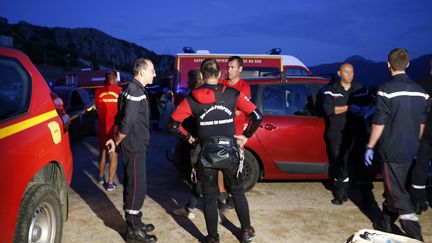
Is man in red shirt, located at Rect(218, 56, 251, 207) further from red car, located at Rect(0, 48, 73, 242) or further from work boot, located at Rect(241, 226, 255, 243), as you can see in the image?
red car, located at Rect(0, 48, 73, 242)

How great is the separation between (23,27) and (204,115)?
98.6 m

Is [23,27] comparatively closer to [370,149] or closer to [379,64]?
[379,64]

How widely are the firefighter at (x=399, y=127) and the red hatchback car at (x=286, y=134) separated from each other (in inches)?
55.7

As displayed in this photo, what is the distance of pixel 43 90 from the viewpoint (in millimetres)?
3344

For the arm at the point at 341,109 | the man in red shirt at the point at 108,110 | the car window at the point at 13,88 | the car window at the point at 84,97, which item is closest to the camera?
the car window at the point at 13,88

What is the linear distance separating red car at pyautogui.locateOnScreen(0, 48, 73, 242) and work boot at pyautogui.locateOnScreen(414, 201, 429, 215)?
12.3 ft

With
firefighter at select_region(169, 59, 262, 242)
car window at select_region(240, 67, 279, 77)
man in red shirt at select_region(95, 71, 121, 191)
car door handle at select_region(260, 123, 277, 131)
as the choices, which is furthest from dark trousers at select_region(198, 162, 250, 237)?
car window at select_region(240, 67, 279, 77)

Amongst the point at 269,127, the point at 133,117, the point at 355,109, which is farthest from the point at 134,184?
the point at 355,109

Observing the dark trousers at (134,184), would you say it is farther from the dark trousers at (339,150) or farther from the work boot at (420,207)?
the work boot at (420,207)

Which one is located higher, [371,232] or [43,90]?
[43,90]

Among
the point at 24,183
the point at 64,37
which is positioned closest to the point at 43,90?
the point at 24,183

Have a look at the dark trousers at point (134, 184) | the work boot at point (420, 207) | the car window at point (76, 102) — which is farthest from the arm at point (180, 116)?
the car window at point (76, 102)

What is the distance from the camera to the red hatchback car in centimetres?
502

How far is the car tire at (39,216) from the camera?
256 centimetres
